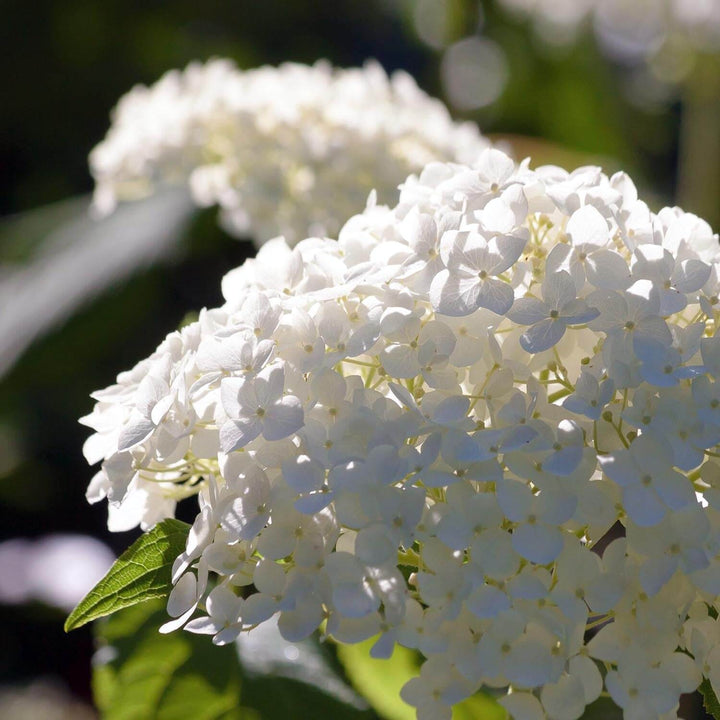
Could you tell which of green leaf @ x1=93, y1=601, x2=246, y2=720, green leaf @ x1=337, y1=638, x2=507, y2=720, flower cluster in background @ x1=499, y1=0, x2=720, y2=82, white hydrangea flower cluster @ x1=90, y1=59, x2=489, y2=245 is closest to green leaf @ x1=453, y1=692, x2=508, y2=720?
green leaf @ x1=337, y1=638, x2=507, y2=720

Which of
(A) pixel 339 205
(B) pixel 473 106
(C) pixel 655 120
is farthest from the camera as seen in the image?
(C) pixel 655 120

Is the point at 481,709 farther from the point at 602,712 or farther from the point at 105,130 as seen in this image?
the point at 105,130

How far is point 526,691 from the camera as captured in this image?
537mm

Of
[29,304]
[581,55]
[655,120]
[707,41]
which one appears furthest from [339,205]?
[655,120]

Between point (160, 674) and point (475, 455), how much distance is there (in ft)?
1.35

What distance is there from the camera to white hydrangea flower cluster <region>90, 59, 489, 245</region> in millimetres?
1222

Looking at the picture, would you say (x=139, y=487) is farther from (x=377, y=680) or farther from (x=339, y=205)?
(x=339, y=205)

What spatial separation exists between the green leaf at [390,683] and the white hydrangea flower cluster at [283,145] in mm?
489

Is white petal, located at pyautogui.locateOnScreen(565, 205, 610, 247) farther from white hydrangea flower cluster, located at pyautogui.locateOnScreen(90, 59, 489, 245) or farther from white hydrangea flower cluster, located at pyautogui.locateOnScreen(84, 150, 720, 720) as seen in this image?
white hydrangea flower cluster, located at pyautogui.locateOnScreen(90, 59, 489, 245)

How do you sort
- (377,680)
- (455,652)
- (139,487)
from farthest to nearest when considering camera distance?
(377,680), (139,487), (455,652)

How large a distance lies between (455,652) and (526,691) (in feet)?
0.18

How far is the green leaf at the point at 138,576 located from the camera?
1.85 ft

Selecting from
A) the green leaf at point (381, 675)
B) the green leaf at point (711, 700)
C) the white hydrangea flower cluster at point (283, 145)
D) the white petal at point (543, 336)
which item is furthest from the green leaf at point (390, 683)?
the white hydrangea flower cluster at point (283, 145)

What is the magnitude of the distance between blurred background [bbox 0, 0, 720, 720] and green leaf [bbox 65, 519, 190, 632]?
25 centimetres
